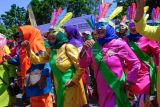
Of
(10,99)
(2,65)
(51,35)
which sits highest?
(51,35)

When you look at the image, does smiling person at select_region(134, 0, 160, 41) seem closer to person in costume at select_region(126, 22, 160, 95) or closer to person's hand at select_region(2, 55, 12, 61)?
person in costume at select_region(126, 22, 160, 95)

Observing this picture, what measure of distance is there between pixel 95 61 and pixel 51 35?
4.22 feet

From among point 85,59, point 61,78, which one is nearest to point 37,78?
point 61,78

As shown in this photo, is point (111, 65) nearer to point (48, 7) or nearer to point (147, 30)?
point (147, 30)

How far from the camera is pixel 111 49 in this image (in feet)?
16.9

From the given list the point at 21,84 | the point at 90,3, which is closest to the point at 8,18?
the point at 90,3

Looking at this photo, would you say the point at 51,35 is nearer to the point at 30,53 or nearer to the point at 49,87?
the point at 30,53

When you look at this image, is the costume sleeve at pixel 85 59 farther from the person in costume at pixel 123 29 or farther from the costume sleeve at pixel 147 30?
the person in costume at pixel 123 29

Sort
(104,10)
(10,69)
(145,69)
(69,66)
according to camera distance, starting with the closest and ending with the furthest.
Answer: (104,10) → (69,66) → (145,69) → (10,69)

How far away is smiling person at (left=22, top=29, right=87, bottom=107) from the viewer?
6086 mm

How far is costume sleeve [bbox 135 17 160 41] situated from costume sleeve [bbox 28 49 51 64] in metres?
2.17

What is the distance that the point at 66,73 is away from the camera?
6145mm

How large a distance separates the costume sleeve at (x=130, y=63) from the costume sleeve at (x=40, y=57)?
1.73 metres

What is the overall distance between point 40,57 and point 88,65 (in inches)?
45.8
